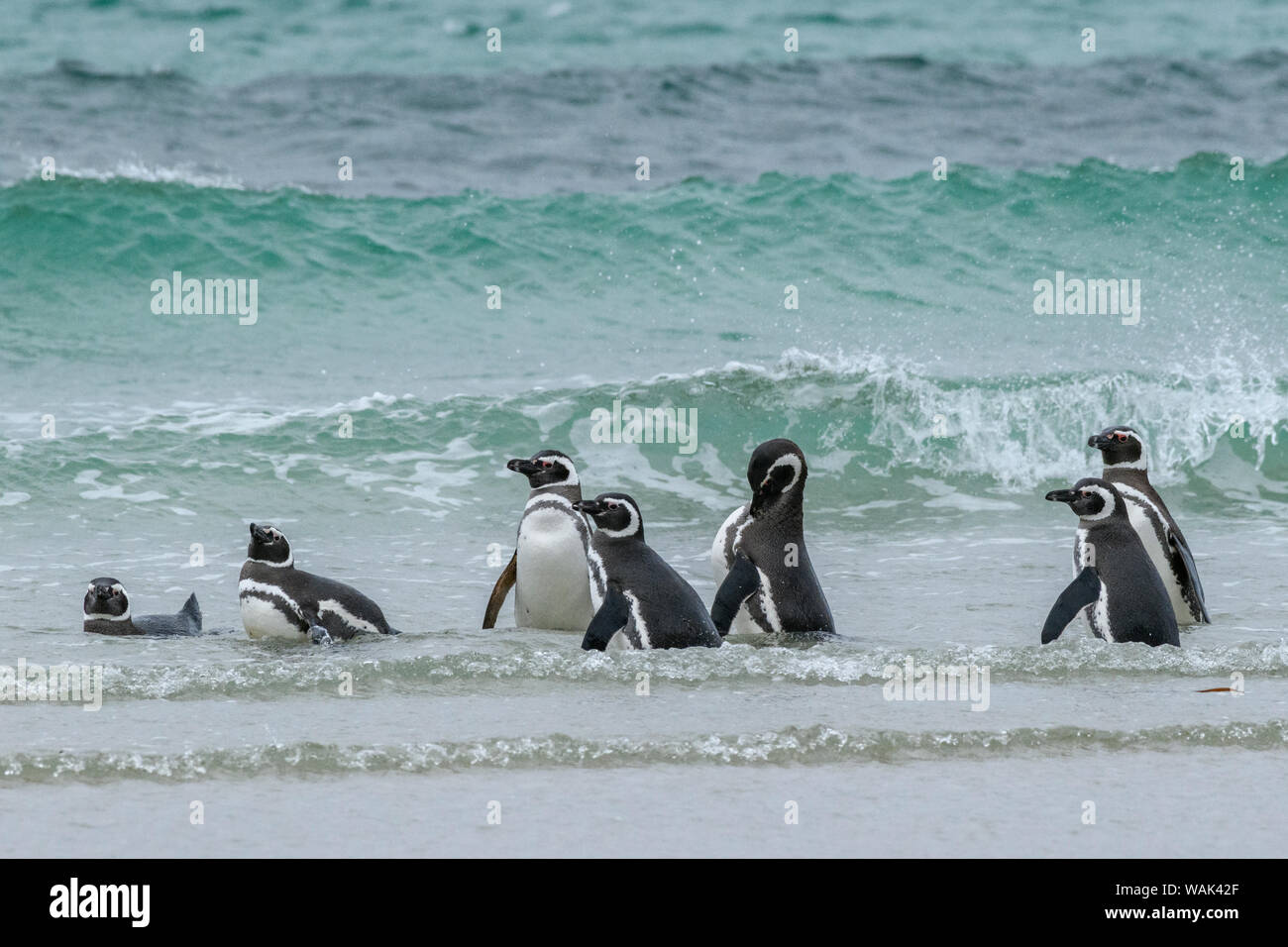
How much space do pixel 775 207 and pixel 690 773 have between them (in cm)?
1372

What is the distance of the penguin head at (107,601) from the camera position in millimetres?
7242

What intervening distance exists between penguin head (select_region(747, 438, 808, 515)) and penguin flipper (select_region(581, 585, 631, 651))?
940 mm

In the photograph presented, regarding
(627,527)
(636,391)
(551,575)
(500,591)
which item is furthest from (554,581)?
(636,391)

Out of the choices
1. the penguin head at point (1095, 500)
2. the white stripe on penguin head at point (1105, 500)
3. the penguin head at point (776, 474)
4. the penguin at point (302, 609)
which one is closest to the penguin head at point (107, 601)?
the penguin at point (302, 609)

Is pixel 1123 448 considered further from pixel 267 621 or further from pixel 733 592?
pixel 267 621

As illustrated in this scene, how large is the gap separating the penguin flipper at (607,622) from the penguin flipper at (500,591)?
84cm

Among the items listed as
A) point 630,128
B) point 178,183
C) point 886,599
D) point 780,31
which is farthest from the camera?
point 780,31

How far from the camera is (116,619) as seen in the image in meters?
7.22

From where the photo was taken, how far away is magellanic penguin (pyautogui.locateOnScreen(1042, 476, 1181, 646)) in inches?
272

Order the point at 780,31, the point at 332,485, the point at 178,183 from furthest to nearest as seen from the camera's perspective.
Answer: the point at 780,31 < the point at 178,183 < the point at 332,485

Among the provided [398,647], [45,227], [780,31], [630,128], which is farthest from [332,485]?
[780,31]

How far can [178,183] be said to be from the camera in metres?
18.2

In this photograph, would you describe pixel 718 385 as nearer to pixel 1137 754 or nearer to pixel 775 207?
pixel 775 207

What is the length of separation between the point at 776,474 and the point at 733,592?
0.58 m
